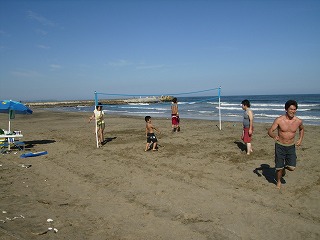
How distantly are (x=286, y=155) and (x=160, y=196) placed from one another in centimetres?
252

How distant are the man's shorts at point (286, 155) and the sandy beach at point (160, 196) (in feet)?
1.69

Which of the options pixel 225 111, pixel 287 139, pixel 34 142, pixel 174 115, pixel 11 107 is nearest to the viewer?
pixel 287 139

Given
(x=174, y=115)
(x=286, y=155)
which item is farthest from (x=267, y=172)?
(x=174, y=115)

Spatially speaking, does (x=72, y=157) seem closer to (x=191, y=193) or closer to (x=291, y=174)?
(x=191, y=193)

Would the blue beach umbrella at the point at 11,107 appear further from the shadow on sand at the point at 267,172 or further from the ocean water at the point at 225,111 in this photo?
the shadow on sand at the point at 267,172

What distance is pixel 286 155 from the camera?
17.0 feet

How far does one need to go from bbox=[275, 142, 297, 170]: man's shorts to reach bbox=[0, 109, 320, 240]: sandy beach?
1.69 feet

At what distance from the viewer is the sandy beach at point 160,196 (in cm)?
388

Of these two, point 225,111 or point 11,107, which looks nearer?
point 11,107

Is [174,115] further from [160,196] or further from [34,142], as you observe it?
[160,196]

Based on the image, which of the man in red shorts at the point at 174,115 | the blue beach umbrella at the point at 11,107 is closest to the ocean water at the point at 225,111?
the man in red shorts at the point at 174,115

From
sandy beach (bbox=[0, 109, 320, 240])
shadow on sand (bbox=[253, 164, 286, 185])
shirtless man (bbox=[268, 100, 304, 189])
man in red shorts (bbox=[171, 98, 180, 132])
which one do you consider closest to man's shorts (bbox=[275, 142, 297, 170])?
shirtless man (bbox=[268, 100, 304, 189])

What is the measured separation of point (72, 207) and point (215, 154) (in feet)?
15.8

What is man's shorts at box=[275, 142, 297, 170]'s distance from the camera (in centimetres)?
509
